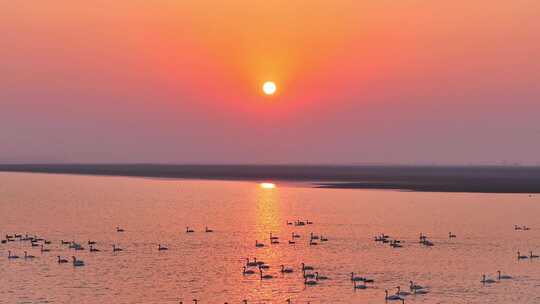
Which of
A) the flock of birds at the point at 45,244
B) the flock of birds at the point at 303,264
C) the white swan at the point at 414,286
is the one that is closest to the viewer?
the white swan at the point at 414,286

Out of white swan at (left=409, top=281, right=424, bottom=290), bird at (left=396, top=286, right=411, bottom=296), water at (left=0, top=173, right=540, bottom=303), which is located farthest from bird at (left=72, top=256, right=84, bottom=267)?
white swan at (left=409, top=281, right=424, bottom=290)

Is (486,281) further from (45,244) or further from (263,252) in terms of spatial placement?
(45,244)

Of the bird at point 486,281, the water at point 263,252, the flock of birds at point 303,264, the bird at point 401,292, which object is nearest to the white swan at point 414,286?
the flock of birds at point 303,264

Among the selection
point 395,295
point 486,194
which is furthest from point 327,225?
point 486,194

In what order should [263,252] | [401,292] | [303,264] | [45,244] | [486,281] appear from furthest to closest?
1. [45,244]
2. [263,252]
3. [303,264]
4. [486,281]
5. [401,292]

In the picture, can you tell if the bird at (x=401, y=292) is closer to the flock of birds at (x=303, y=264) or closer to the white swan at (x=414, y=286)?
the flock of birds at (x=303, y=264)

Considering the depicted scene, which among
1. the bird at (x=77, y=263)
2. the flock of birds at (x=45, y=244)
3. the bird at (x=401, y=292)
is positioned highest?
the flock of birds at (x=45, y=244)

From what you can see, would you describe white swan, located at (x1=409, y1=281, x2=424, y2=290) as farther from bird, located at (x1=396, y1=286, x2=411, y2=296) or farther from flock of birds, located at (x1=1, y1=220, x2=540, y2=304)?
bird, located at (x1=396, y1=286, x2=411, y2=296)

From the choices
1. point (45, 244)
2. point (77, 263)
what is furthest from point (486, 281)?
point (45, 244)

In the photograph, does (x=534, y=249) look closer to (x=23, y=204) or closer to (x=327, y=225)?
(x=327, y=225)
